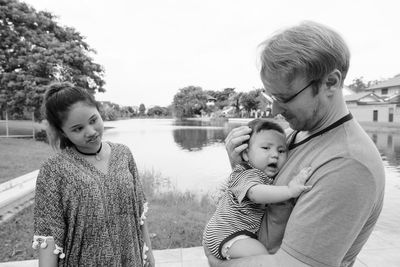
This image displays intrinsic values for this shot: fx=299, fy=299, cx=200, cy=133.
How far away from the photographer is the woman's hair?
1.84 metres

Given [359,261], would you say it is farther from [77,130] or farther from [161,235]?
[77,130]

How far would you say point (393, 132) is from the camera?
2386 cm

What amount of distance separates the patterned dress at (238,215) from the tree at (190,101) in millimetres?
74071

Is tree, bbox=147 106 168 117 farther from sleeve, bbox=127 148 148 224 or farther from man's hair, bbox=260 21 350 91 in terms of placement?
man's hair, bbox=260 21 350 91

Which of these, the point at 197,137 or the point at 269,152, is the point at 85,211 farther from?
the point at 197,137

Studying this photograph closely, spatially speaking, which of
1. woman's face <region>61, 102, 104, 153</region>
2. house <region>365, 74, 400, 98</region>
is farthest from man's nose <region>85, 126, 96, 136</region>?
house <region>365, 74, 400, 98</region>

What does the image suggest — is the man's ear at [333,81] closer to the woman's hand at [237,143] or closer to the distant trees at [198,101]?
the woman's hand at [237,143]

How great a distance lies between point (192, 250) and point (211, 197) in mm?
3684

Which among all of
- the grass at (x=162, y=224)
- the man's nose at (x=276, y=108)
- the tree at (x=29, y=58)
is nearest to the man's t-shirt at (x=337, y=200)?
the man's nose at (x=276, y=108)

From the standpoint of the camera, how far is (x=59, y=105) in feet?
6.04

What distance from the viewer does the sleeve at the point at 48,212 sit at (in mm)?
1673

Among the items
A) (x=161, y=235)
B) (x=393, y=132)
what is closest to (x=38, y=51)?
(x=161, y=235)

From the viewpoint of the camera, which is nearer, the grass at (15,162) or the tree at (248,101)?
the grass at (15,162)

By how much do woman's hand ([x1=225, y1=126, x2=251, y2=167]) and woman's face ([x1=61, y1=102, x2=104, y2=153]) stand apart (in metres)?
0.90
